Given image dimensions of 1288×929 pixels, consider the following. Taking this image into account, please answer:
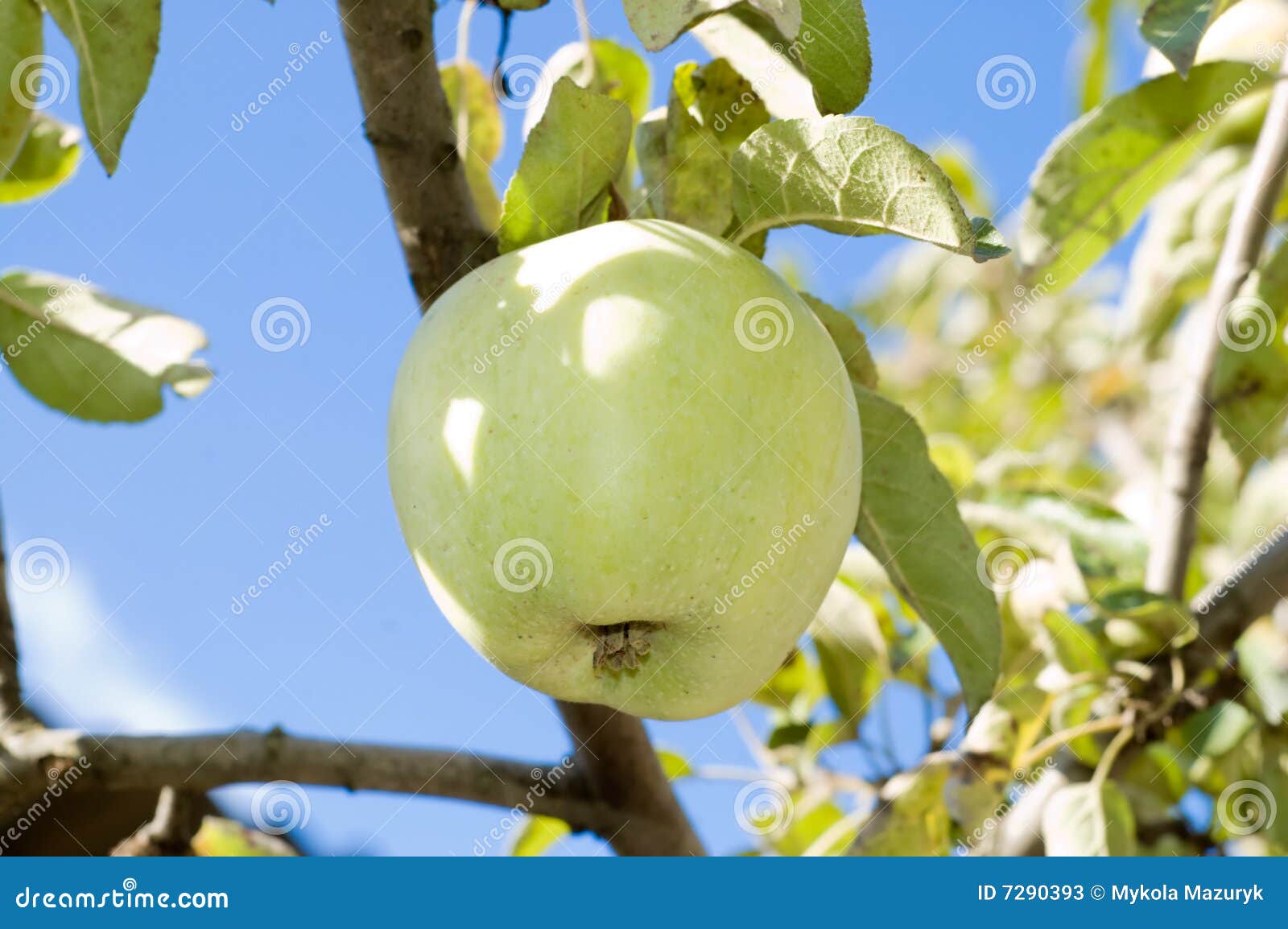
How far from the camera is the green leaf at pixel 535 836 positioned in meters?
1.69

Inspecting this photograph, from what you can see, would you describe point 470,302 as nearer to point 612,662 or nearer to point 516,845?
point 612,662

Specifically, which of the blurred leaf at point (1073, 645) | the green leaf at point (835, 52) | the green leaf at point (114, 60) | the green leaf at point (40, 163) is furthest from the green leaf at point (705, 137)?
the green leaf at point (40, 163)

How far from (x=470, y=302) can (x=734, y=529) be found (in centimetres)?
23

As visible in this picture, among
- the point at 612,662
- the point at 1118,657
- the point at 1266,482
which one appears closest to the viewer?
the point at 612,662

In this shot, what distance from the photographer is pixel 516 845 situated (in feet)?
5.62

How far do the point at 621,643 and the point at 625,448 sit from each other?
0.66 feet

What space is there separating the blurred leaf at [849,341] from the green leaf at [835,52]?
19cm

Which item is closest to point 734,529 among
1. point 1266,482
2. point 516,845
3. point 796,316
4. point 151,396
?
point 796,316

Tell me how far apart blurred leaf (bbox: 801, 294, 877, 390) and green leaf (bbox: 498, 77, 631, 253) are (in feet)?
0.65

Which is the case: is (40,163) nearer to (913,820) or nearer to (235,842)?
(235,842)

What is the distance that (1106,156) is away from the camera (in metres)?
1.25

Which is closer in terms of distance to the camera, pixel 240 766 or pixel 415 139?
pixel 415 139

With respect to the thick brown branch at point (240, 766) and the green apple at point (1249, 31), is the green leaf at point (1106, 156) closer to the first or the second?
the green apple at point (1249, 31)

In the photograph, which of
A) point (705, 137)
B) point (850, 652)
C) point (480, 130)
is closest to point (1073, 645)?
point (850, 652)
